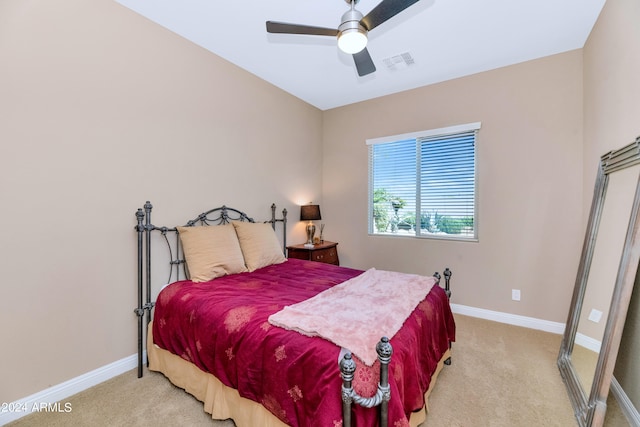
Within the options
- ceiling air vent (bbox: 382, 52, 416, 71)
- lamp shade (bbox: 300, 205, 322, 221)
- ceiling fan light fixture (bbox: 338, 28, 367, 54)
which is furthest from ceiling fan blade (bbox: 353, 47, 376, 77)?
lamp shade (bbox: 300, 205, 322, 221)

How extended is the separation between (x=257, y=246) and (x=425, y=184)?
2.40 meters

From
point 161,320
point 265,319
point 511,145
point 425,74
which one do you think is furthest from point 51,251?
point 511,145

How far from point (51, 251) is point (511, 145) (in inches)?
174

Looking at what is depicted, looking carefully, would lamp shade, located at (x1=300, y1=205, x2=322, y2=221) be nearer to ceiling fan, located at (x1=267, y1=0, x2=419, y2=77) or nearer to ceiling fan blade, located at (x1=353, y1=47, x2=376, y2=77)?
ceiling fan blade, located at (x1=353, y1=47, x2=376, y2=77)

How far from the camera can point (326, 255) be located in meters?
3.99

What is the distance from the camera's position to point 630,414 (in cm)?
162

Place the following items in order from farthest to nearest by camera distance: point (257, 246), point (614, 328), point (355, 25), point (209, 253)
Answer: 1. point (257, 246)
2. point (209, 253)
3. point (355, 25)
4. point (614, 328)

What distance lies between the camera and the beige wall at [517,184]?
293 centimetres

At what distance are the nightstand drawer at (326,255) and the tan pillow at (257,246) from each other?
0.77 m

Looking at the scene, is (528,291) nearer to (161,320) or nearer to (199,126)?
(161,320)

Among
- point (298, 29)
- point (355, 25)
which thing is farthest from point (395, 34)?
point (298, 29)

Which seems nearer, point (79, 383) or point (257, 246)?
point (79, 383)

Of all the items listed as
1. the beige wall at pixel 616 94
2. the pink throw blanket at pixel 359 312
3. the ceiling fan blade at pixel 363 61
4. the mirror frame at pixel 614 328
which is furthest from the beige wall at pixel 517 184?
the ceiling fan blade at pixel 363 61

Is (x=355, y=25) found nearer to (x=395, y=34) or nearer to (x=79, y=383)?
(x=395, y=34)
